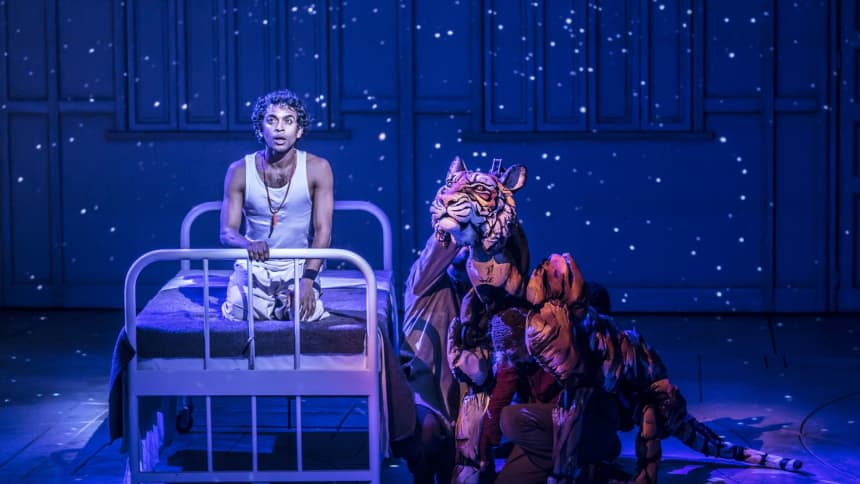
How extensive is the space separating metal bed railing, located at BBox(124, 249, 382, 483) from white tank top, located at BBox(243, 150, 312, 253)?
15.4 inches

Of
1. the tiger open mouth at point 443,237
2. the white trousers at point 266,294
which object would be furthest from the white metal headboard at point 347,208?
the tiger open mouth at point 443,237

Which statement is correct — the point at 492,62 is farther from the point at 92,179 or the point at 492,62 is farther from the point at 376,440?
the point at 376,440

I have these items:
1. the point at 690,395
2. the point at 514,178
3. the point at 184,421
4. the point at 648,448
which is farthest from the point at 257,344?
the point at 690,395

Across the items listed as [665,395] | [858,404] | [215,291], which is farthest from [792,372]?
[215,291]

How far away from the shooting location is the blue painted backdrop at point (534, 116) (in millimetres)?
6754

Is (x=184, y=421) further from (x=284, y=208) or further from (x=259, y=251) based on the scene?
(x=259, y=251)

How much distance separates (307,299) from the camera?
3.64 m

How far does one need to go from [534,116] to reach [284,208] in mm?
3137

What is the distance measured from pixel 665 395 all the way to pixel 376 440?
0.80m

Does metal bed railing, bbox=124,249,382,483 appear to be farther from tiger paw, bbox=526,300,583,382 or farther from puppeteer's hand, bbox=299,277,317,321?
tiger paw, bbox=526,300,583,382

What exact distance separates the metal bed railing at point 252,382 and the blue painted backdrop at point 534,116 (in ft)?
11.2

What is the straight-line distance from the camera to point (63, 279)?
7117mm

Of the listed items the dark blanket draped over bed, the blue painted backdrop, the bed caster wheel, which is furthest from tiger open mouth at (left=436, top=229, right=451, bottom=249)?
the blue painted backdrop

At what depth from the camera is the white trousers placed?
3.69 m
